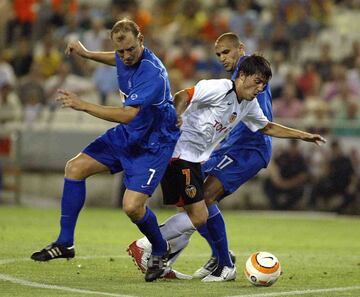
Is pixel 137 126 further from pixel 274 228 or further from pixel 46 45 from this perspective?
pixel 46 45

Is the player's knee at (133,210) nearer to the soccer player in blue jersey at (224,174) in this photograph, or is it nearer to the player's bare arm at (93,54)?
→ the soccer player in blue jersey at (224,174)

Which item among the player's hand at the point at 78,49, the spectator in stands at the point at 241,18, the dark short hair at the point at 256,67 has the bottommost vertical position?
the dark short hair at the point at 256,67

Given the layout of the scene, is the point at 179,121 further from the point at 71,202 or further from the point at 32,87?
the point at 32,87

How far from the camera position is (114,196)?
63.9 feet

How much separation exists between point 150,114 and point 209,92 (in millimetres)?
533

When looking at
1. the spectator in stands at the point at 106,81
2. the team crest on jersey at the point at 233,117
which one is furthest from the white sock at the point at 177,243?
the spectator in stands at the point at 106,81

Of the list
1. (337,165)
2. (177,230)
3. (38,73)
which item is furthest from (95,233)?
(38,73)

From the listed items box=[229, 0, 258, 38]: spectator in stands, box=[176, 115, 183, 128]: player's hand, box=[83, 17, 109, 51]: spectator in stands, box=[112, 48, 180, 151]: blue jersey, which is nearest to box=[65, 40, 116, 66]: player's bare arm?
box=[112, 48, 180, 151]: blue jersey

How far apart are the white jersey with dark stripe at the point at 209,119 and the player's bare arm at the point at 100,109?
661 millimetres

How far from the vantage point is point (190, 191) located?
9180mm

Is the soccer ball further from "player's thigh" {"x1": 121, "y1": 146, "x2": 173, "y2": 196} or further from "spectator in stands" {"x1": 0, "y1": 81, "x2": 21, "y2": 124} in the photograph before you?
"spectator in stands" {"x1": 0, "y1": 81, "x2": 21, "y2": 124}

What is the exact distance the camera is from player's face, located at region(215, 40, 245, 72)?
388 inches

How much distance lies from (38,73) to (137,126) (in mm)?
11891

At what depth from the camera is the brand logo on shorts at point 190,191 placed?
918 cm
